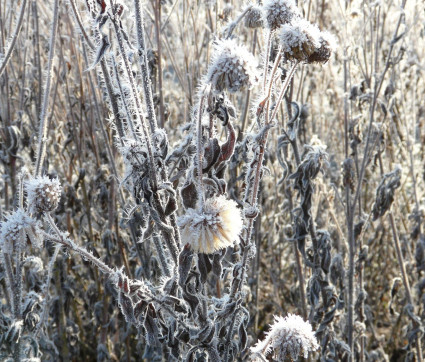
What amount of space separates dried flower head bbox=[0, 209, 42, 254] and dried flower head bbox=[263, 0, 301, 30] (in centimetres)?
68

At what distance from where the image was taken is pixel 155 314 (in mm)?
1105

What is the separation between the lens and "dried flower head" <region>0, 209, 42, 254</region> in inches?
43.6

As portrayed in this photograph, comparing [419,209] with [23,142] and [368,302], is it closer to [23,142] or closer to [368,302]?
[368,302]

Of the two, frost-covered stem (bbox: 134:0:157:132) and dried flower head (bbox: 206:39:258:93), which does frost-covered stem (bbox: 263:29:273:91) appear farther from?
frost-covered stem (bbox: 134:0:157:132)

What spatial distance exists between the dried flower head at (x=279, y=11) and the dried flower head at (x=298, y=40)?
0.05 metres

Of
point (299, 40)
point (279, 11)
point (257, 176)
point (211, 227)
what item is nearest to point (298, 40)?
point (299, 40)

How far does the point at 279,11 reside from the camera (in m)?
1.07

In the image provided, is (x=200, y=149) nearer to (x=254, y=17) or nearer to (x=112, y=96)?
(x=112, y=96)

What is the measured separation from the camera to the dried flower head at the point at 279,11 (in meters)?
1.07

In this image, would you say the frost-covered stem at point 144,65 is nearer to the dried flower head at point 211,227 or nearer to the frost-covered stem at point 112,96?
the frost-covered stem at point 112,96

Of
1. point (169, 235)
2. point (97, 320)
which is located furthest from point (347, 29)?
point (97, 320)

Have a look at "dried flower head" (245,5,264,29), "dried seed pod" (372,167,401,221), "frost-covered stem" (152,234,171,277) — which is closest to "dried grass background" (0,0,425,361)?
"dried seed pod" (372,167,401,221)

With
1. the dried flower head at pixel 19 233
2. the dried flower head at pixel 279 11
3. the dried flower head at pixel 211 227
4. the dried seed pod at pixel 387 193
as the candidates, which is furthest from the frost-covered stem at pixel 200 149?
the dried seed pod at pixel 387 193

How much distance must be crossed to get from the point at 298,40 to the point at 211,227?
417mm
